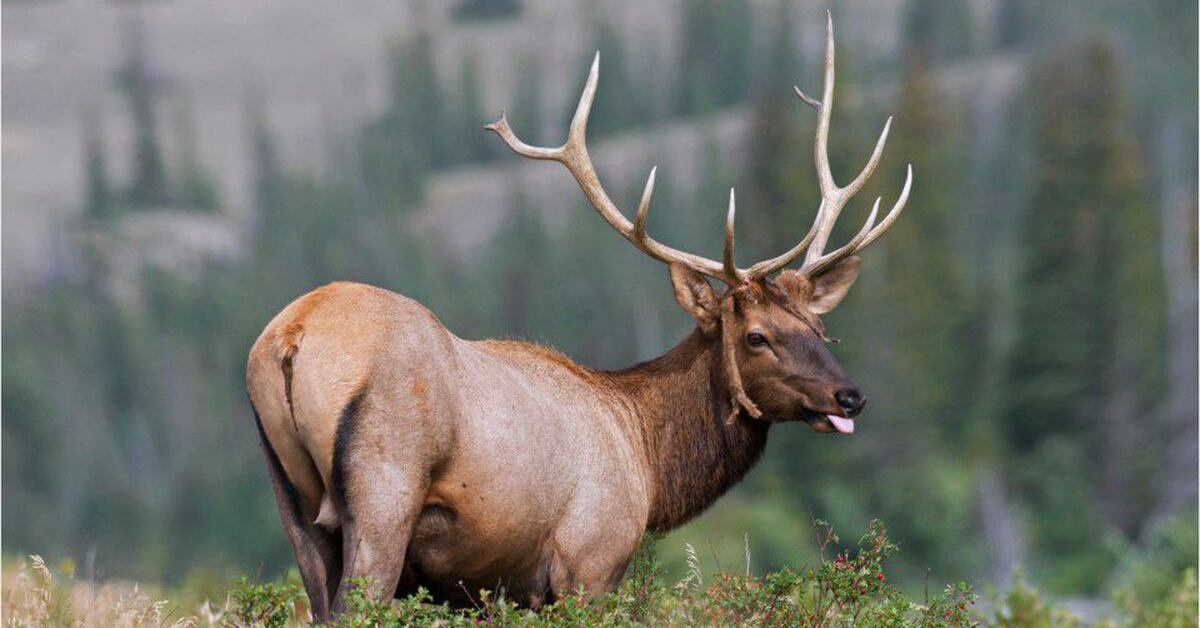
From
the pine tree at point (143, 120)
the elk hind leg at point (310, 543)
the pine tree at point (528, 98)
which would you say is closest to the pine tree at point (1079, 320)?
the pine tree at point (528, 98)

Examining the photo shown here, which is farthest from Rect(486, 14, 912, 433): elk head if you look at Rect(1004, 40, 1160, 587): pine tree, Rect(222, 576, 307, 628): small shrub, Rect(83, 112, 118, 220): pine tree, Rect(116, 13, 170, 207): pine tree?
Rect(116, 13, 170, 207): pine tree

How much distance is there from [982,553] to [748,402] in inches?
2780

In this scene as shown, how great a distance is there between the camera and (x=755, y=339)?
1105cm

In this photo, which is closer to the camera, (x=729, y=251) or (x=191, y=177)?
(x=729, y=251)

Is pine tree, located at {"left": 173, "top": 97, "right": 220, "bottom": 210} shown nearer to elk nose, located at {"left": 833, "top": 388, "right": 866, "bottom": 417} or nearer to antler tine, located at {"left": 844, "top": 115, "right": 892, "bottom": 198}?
antler tine, located at {"left": 844, "top": 115, "right": 892, "bottom": 198}

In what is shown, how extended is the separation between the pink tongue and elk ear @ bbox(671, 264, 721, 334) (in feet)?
2.99

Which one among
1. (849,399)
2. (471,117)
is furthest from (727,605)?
(471,117)

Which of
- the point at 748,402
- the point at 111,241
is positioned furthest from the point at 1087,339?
the point at 748,402

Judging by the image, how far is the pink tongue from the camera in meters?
10.9

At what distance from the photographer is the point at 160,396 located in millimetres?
105938

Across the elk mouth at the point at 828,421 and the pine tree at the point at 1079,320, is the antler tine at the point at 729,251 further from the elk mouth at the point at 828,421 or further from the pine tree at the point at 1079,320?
the pine tree at the point at 1079,320

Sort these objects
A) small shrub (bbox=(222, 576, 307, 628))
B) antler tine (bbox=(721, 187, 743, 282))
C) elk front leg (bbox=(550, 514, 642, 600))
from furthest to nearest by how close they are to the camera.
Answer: antler tine (bbox=(721, 187, 743, 282)) < elk front leg (bbox=(550, 514, 642, 600)) < small shrub (bbox=(222, 576, 307, 628))

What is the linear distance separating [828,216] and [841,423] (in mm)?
1634

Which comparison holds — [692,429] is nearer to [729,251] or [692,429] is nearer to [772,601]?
[729,251]
